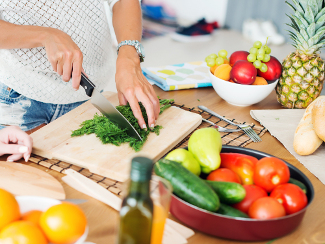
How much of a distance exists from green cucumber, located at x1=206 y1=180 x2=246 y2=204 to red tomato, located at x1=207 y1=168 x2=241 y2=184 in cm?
6

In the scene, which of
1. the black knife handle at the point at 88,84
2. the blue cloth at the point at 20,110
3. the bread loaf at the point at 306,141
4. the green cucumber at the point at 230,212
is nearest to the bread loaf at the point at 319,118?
the bread loaf at the point at 306,141

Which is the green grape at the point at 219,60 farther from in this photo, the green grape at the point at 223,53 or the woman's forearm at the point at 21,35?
the woman's forearm at the point at 21,35

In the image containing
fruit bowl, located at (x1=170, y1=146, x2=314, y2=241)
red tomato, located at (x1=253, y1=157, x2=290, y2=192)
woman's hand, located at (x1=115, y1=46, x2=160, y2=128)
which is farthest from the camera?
woman's hand, located at (x1=115, y1=46, x2=160, y2=128)

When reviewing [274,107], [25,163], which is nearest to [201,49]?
[274,107]

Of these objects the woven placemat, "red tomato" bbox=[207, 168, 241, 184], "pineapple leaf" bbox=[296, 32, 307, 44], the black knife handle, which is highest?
"pineapple leaf" bbox=[296, 32, 307, 44]

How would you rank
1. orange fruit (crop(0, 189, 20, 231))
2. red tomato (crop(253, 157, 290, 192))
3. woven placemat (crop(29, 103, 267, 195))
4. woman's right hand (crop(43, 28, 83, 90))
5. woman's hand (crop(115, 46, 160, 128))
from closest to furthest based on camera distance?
orange fruit (crop(0, 189, 20, 231))
red tomato (crop(253, 157, 290, 192))
woven placemat (crop(29, 103, 267, 195))
woman's right hand (crop(43, 28, 83, 90))
woman's hand (crop(115, 46, 160, 128))

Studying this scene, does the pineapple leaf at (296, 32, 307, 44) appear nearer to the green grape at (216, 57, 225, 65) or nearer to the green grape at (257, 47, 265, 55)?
the green grape at (257, 47, 265, 55)

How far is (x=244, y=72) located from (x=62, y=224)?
3.37 feet

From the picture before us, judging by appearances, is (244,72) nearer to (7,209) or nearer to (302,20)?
(302,20)

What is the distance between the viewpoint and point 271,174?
2.50ft

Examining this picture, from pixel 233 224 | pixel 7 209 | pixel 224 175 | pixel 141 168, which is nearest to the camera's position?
pixel 141 168

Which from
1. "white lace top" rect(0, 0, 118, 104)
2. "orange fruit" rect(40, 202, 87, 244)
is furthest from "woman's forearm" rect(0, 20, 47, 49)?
"orange fruit" rect(40, 202, 87, 244)

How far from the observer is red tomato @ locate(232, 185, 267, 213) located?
72cm

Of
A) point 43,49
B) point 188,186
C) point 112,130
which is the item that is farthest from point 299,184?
point 43,49
